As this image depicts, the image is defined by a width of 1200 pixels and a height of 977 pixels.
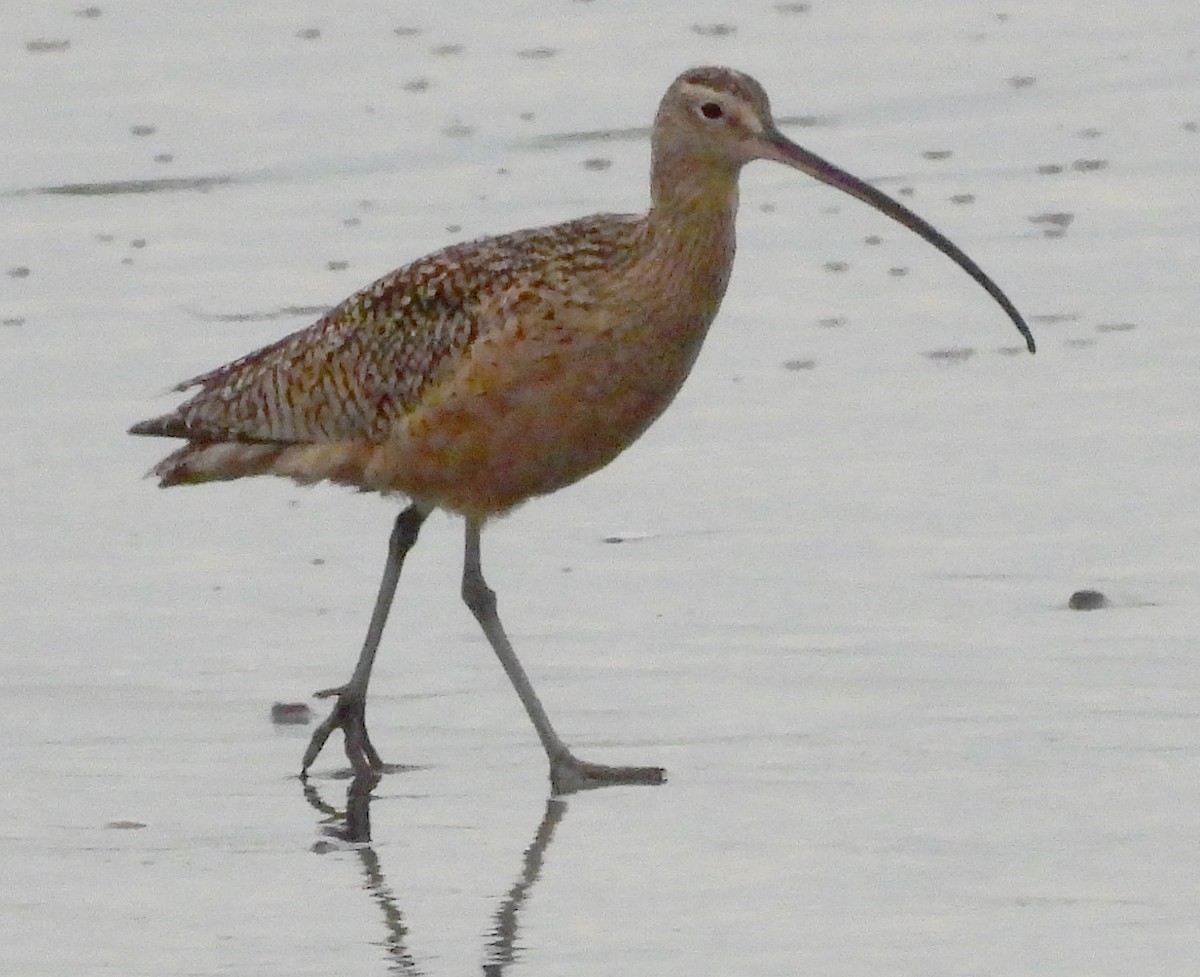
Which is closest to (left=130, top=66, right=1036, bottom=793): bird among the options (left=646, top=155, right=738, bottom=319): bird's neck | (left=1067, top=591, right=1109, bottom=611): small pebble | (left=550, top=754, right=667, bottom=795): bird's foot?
(left=646, top=155, right=738, bottom=319): bird's neck

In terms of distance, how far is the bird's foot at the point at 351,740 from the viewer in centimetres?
816

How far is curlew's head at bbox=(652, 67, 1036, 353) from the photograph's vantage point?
27.9ft

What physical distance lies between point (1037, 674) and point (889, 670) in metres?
0.33

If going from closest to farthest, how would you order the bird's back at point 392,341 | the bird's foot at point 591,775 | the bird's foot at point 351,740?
the bird's foot at point 591,775 < the bird's foot at point 351,740 < the bird's back at point 392,341

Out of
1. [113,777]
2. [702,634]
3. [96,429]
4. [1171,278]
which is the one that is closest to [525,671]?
[702,634]

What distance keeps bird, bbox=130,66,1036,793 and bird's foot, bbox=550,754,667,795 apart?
11cm

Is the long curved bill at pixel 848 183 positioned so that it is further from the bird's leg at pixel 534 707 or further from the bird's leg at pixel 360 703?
the bird's leg at pixel 360 703

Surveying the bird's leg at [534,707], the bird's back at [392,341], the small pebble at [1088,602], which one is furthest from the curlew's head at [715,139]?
the small pebble at [1088,602]

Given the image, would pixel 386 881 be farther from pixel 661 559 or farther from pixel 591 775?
pixel 661 559

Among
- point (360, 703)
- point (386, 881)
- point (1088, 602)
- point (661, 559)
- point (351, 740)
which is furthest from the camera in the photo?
point (661, 559)

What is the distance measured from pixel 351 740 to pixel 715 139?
1.58 metres

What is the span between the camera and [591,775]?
7.95 metres

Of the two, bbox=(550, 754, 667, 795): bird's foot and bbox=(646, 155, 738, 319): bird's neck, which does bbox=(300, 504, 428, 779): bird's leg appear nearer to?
bbox=(550, 754, 667, 795): bird's foot

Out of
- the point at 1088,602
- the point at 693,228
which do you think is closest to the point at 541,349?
the point at 693,228
